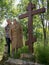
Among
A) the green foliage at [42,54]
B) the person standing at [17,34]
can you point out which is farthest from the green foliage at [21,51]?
the green foliage at [42,54]

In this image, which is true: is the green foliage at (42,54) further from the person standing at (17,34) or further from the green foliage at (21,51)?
the person standing at (17,34)

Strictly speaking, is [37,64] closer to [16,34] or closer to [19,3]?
[16,34]

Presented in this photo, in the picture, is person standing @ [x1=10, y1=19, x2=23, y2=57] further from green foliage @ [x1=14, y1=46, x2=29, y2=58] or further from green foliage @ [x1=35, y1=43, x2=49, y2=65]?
green foliage @ [x1=35, y1=43, x2=49, y2=65]

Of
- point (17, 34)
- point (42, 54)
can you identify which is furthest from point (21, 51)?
point (42, 54)

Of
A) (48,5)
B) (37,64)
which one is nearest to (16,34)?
(37,64)

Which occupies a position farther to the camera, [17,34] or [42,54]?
[17,34]

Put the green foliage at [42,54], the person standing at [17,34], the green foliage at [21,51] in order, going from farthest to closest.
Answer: the person standing at [17,34] → the green foliage at [21,51] → the green foliage at [42,54]

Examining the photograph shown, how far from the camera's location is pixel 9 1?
2127 centimetres

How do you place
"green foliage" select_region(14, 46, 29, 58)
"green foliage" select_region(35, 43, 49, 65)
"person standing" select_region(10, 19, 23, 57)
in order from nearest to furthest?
"green foliage" select_region(35, 43, 49, 65) → "green foliage" select_region(14, 46, 29, 58) → "person standing" select_region(10, 19, 23, 57)

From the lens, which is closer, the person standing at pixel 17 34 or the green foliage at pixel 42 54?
the green foliage at pixel 42 54

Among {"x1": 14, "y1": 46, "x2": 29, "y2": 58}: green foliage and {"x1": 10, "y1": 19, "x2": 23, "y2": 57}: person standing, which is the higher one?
{"x1": 10, "y1": 19, "x2": 23, "y2": 57}: person standing

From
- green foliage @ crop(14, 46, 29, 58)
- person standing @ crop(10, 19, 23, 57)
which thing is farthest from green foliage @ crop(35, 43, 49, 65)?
person standing @ crop(10, 19, 23, 57)

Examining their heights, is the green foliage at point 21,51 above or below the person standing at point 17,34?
below

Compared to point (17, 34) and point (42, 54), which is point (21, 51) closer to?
point (17, 34)
